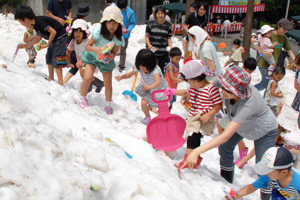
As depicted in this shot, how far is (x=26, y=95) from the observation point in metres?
3.10

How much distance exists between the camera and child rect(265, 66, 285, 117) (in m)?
5.46

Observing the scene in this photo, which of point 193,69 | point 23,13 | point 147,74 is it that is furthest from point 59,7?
point 193,69

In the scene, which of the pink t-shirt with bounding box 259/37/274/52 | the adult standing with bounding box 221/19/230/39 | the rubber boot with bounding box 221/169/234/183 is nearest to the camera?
the rubber boot with bounding box 221/169/234/183

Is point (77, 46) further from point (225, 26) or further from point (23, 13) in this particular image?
point (225, 26)

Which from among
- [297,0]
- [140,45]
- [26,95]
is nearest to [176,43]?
[140,45]

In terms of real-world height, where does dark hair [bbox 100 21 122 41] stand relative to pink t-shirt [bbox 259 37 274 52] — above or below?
above

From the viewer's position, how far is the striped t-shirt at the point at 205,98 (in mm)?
3428

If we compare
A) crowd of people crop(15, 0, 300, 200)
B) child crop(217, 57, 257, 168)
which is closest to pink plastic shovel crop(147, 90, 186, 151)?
crowd of people crop(15, 0, 300, 200)

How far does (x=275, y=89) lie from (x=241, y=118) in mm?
2982

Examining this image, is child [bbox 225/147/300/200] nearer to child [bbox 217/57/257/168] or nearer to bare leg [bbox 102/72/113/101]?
child [bbox 217/57/257/168]

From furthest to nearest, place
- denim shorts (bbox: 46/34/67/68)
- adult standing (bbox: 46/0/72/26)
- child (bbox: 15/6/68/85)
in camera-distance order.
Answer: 1. adult standing (bbox: 46/0/72/26)
2. denim shorts (bbox: 46/34/67/68)
3. child (bbox: 15/6/68/85)

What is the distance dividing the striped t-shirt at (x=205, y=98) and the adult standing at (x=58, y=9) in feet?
13.5

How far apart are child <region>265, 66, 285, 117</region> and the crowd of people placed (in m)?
0.02

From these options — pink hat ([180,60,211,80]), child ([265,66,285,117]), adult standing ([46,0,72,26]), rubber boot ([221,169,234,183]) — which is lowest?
rubber boot ([221,169,234,183])
